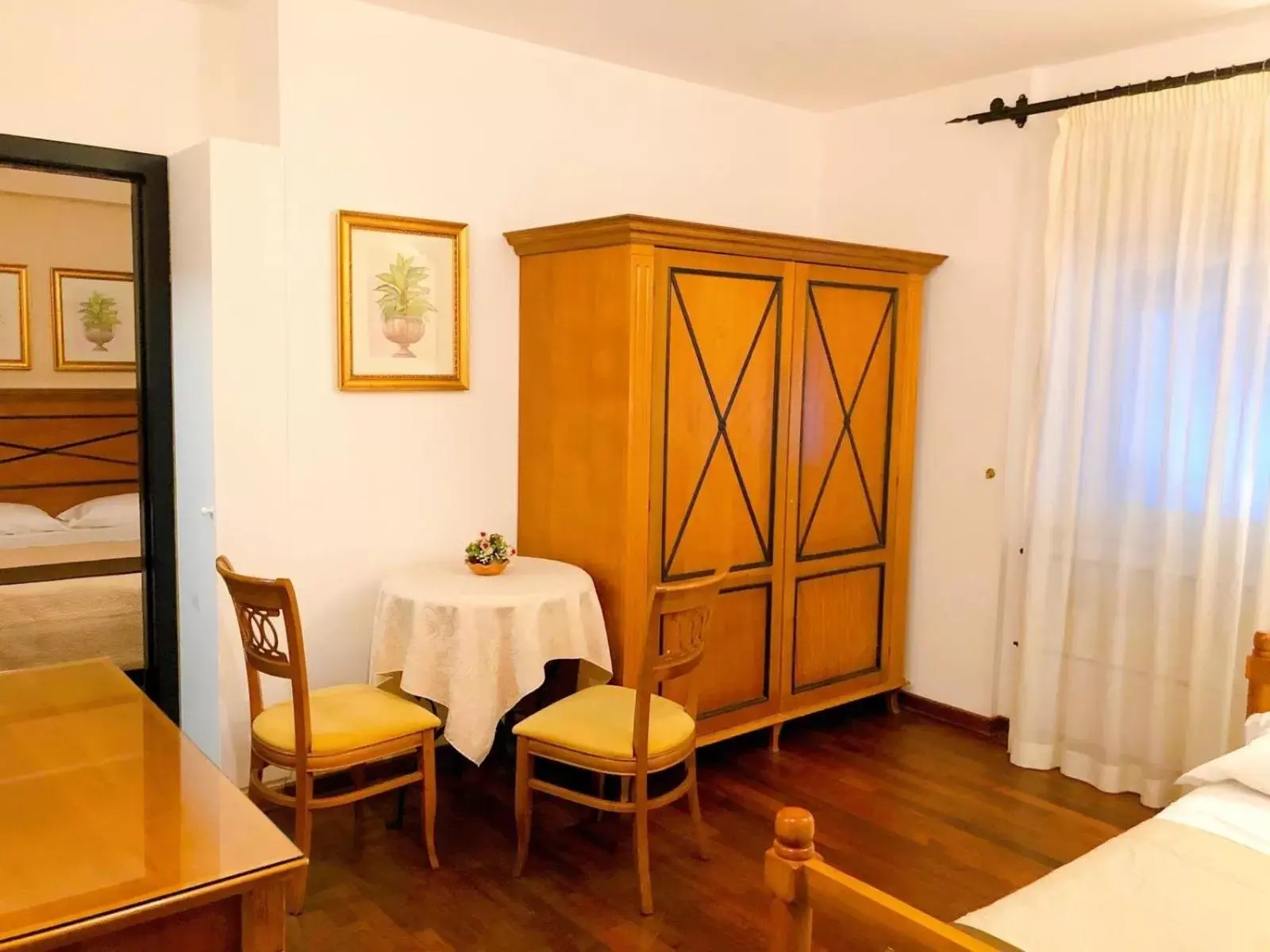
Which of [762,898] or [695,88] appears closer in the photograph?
[762,898]

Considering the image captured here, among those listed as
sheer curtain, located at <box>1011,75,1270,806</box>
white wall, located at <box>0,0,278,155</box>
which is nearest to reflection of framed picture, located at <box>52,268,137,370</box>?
white wall, located at <box>0,0,278,155</box>

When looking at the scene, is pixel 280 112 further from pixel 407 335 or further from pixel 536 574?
pixel 536 574

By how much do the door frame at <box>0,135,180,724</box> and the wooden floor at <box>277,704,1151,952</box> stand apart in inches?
31.2

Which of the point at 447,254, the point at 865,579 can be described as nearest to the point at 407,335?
the point at 447,254

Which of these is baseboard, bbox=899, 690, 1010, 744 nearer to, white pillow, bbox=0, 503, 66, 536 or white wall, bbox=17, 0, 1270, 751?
white wall, bbox=17, 0, 1270, 751

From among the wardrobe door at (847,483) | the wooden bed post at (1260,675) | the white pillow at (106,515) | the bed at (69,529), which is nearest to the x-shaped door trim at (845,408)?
the wardrobe door at (847,483)

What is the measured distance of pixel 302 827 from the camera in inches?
109

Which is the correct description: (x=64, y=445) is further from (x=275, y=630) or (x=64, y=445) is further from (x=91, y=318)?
(x=275, y=630)

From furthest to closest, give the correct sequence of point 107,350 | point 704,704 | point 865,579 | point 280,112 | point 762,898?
point 107,350 → point 865,579 → point 704,704 → point 280,112 → point 762,898

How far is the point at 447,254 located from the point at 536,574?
3.75 feet

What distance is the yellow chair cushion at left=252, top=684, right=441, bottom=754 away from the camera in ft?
9.04

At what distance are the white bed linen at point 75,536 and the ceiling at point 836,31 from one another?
2.92 m

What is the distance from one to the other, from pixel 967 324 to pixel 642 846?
247 centimetres

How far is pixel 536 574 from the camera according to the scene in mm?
3408
